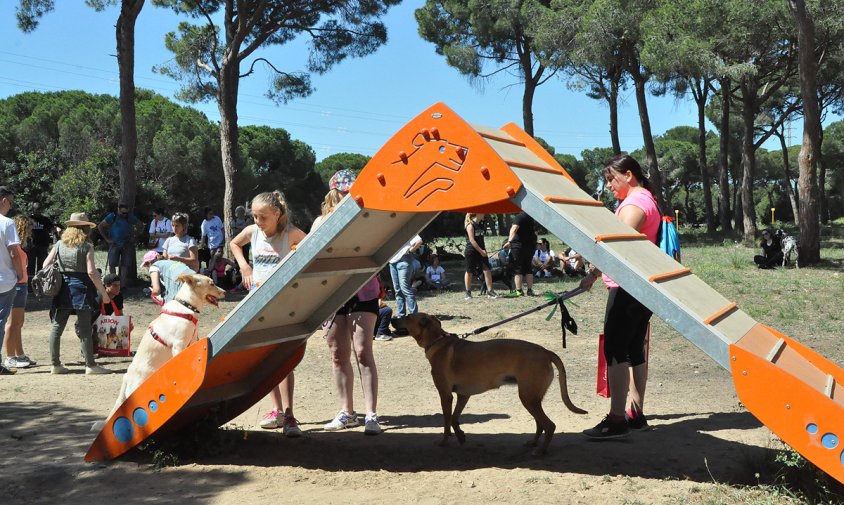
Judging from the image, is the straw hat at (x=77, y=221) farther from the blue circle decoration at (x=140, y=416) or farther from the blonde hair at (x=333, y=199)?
the blue circle decoration at (x=140, y=416)

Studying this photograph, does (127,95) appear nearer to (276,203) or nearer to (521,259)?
(521,259)

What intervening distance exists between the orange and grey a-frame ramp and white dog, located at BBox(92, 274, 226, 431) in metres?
0.34

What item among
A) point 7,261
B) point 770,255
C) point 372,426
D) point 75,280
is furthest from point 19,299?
point 770,255

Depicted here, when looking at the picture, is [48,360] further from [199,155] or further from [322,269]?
[199,155]

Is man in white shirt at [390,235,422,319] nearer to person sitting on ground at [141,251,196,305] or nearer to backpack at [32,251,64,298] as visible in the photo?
person sitting on ground at [141,251,196,305]

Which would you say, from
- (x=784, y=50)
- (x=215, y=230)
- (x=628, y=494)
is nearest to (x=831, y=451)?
(x=628, y=494)

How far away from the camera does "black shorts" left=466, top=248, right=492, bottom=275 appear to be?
15.4 m

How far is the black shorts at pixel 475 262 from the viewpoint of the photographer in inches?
608

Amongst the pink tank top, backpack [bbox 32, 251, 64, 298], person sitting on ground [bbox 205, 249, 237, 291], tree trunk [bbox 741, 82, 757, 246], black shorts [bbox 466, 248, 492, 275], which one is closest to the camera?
the pink tank top

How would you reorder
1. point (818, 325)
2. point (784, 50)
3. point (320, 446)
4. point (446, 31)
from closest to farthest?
point (320, 446), point (818, 325), point (784, 50), point (446, 31)

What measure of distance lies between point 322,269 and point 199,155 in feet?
108

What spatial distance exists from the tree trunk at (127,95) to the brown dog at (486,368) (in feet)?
45.2

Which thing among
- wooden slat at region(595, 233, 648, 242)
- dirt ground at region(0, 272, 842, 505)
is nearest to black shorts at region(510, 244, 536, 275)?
dirt ground at region(0, 272, 842, 505)

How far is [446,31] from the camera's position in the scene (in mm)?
34500
